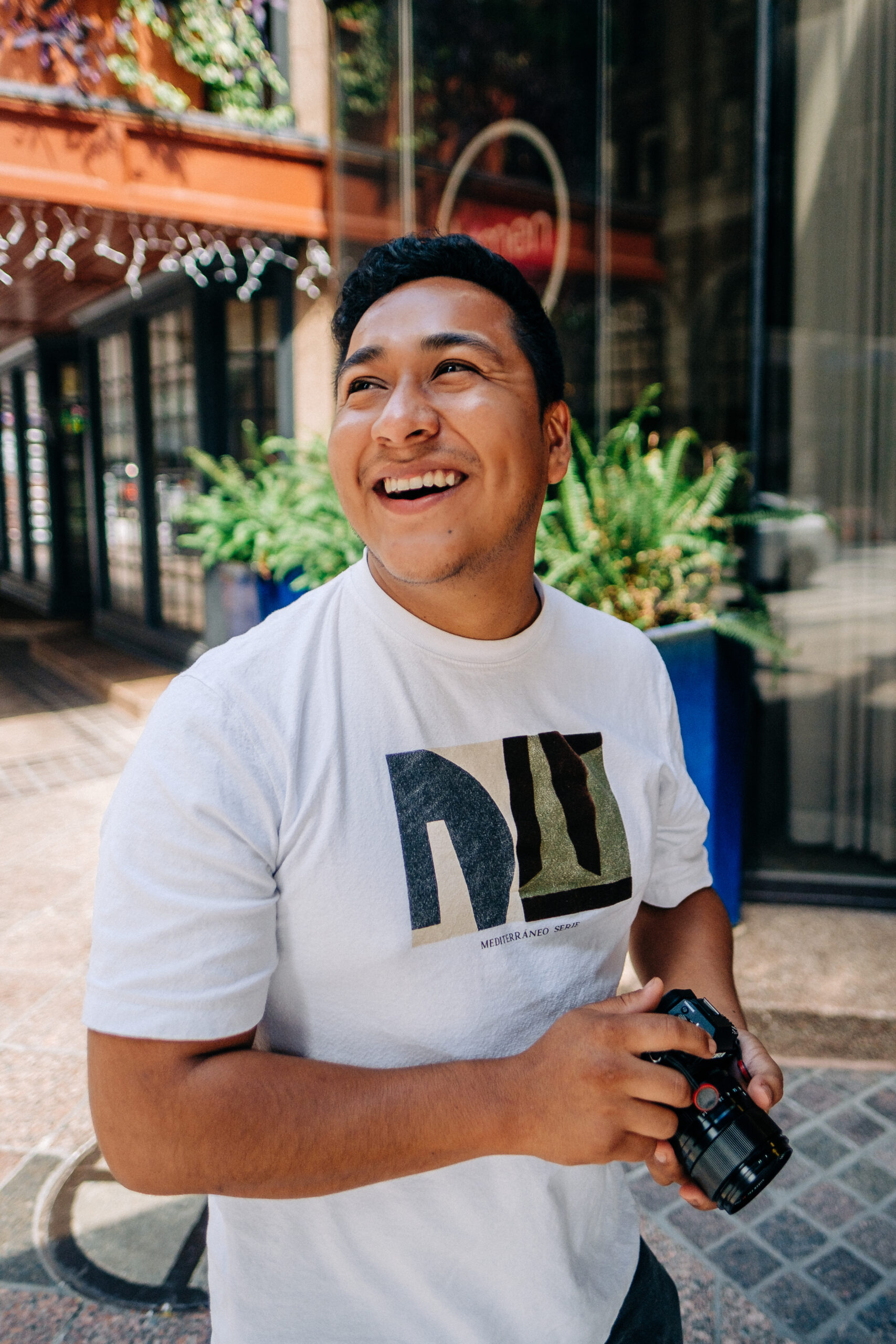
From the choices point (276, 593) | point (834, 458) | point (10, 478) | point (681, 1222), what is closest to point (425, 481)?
point (681, 1222)

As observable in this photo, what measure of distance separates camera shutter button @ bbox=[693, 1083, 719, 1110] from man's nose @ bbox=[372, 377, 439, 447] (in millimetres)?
808

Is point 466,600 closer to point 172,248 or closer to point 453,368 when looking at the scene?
point 453,368

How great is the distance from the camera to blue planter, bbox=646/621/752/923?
359 cm

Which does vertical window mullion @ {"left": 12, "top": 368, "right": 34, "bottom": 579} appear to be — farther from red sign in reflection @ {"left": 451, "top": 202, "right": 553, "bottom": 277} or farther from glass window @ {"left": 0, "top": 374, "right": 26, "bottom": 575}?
red sign in reflection @ {"left": 451, "top": 202, "right": 553, "bottom": 277}

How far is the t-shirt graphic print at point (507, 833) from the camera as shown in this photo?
44.5 inches

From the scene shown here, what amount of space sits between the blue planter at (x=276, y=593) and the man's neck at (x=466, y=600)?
4538 mm

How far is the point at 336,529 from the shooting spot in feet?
17.3

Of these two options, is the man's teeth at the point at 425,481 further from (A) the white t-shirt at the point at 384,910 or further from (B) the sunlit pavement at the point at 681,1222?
(B) the sunlit pavement at the point at 681,1222

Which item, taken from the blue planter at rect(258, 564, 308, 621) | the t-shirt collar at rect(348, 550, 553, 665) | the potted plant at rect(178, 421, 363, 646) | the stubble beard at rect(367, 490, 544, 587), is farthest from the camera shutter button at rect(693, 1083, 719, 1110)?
the blue planter at rect(258, 564, 308, 621)

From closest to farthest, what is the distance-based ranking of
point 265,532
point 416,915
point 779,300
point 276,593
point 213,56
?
point 416,915 < point 779,300 < point 265,532 < point 276,593 < point 213,56

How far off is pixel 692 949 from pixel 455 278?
3.21 ft

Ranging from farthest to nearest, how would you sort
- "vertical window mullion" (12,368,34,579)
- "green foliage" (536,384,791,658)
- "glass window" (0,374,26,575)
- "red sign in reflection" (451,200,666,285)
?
1. "glass window" (0,374,26,575)
2. "vertical window mullion" (12,368,34,579)
3. "red sign in reflection" (451,200,666,285)
4. "green foliage" (536,384,791,658)

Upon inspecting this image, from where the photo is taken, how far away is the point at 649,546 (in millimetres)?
3768

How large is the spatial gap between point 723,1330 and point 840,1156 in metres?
0.77
